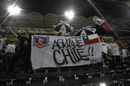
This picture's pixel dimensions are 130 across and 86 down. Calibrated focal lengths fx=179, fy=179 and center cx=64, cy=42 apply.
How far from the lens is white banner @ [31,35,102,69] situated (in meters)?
3.14

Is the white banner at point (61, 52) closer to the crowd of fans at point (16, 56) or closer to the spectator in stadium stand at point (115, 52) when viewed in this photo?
the crowd of fans at point (16, 56)

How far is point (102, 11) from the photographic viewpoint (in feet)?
14.9

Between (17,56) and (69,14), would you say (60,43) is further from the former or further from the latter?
(69,14)

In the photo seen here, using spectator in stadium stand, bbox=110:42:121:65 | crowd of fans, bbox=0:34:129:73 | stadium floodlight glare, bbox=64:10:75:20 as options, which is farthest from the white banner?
stadium floodlight glare, bbox=64:10:75:20

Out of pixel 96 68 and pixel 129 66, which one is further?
pixel 129 66

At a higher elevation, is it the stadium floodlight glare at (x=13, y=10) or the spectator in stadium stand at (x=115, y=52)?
the stadium floodlight glare at (x=13, y=10)

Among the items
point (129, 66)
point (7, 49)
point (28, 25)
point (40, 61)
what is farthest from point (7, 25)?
point (129, 66)

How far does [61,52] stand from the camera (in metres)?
3.26

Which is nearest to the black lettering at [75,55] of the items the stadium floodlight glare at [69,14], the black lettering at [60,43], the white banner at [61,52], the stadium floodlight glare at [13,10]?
the white banner at [61,52]

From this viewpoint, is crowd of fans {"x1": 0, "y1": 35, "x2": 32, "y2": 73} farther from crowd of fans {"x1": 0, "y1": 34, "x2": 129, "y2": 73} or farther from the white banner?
the white banner

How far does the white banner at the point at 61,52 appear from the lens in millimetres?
3139

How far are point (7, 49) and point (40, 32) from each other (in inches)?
36.6

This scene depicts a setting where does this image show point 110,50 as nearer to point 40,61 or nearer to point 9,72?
point 40,61

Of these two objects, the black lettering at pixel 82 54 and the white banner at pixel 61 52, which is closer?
the white banner at pixel 61 52
